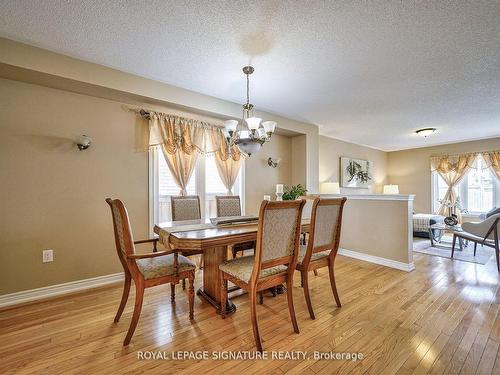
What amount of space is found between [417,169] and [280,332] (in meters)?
7.13

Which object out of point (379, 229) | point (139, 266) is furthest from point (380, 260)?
point (139, 266)

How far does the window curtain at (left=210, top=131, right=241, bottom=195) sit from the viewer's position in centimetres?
364

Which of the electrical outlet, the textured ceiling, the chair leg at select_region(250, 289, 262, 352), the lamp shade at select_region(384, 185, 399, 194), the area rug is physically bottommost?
the area rug

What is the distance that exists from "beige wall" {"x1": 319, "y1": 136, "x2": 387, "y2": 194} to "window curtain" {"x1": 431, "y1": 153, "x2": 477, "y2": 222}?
1.38m

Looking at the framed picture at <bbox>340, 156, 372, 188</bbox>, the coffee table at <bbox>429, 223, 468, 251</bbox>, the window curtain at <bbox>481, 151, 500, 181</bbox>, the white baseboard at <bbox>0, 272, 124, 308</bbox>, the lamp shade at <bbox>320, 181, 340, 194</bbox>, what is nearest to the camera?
the white baseboard at <bbox>0, 272, 124, 308</bbox>

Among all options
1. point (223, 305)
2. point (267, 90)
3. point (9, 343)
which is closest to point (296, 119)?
point (267, 90)

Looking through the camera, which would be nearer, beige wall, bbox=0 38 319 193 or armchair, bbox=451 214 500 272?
beige wall, bbox=0 38 319 193

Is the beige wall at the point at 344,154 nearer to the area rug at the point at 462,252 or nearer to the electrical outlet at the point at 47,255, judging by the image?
the area rug at the point at 462,252

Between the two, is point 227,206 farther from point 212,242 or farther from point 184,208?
point 212,242

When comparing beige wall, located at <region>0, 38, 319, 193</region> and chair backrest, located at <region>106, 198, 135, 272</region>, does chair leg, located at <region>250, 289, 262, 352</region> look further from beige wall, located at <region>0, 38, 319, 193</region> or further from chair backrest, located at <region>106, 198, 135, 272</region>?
beige wall, located at <region>0, 38, 319, 193</region>

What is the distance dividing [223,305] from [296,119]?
3452 millimetres

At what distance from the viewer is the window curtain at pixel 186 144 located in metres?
3.09

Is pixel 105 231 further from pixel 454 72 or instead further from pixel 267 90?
pixel 454 72

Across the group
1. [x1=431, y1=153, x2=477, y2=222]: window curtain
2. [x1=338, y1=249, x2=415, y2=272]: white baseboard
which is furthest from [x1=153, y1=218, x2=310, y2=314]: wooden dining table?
[x1=431, y1=153, x2=477, y2=222]: window curtain
